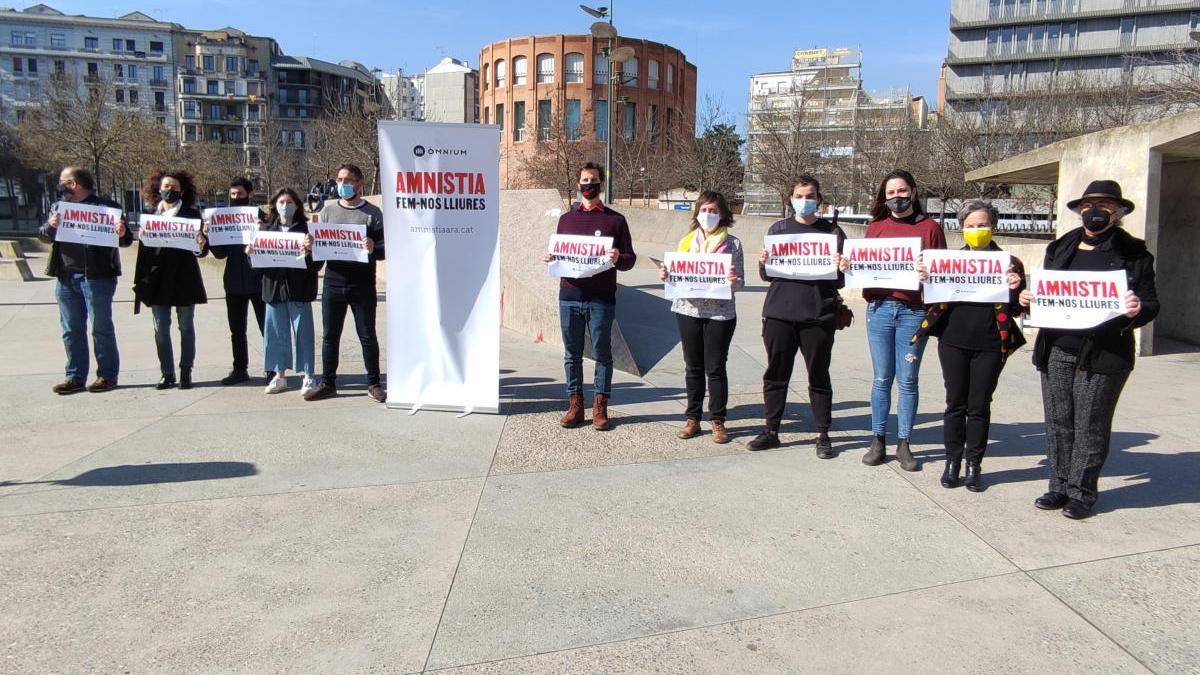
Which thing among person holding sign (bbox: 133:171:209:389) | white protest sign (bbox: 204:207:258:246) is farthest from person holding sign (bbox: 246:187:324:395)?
person holding sign (bbox: 133:171:209:389)

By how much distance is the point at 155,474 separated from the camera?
521 centimetres

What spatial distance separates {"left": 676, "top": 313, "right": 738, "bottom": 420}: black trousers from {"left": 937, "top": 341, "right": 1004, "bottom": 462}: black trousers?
1.59 m

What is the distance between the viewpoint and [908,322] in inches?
213

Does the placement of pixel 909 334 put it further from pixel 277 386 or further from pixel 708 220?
pixel 277 386

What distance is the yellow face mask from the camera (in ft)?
16.8

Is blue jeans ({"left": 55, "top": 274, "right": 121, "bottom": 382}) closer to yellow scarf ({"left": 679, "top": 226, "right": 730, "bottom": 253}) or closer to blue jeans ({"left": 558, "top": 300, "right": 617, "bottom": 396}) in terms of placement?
blue jeans ({"left": 558, "top": 300, "right": 617, "bottom": 396})

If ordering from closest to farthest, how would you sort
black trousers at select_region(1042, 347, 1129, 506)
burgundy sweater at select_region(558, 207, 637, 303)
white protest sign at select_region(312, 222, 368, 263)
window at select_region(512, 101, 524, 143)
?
black trousers at select_region(1042, 347, 1129, 506) < burgundy sweater at select_region(558, 207, 637, 303) < white protest sign at select_region(312, 222, 368, 263) < window at select_region(512, 101, 524, 143)

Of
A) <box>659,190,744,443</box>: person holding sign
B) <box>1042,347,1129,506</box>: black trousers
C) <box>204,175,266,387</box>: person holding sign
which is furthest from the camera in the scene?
Result: <box>204,175,266,387</box>: person holding sign

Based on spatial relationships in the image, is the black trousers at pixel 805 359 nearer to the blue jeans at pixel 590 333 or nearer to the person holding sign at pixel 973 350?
the person holding sign at pixel 973 350

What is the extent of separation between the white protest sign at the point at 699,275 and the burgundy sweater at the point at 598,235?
1.38ft

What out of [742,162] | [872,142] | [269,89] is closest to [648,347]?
[872,142]

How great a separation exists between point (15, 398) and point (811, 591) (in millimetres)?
7214

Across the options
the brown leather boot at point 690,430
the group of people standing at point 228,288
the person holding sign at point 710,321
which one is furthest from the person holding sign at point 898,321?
the group of people standing at point 228,288

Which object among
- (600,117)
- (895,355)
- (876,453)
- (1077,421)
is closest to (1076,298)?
(1077,421)
